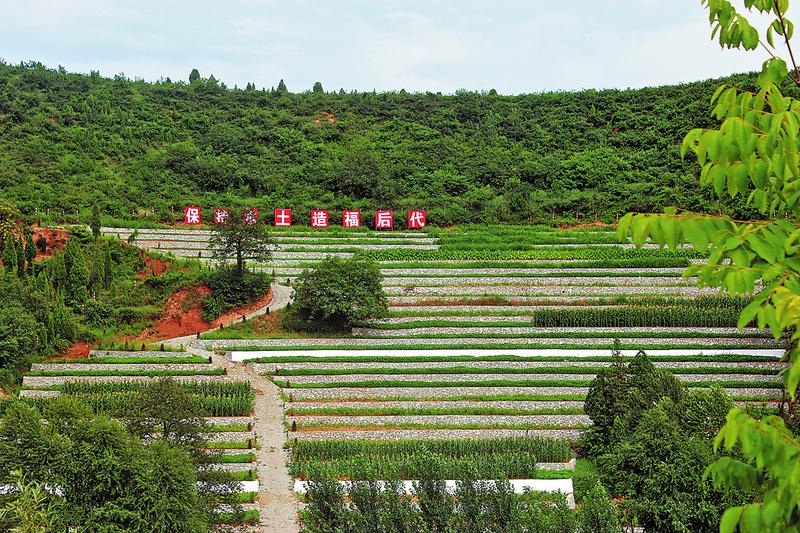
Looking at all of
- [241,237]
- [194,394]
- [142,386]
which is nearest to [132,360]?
[142,386]

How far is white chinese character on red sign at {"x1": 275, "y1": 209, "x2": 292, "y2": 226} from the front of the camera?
44812 millimetres

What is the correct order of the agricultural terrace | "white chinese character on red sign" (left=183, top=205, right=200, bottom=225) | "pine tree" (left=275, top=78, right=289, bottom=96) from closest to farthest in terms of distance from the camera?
the agricultural terrace < "white chinese character on red sign" (left=183, top=205, right=200, bottom=225) < "pine tree" (left=275, top=78, right=289, bottom=96)

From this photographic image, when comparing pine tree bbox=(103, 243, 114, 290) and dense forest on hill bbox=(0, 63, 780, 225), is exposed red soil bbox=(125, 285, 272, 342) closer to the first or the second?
pine tree bbox=(103, 243, 114, 290)

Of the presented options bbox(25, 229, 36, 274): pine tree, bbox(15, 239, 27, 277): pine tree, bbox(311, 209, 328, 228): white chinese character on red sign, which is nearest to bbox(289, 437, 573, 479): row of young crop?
bbox(15, 239, 27, 277): pine tree

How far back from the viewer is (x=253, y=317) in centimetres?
3350

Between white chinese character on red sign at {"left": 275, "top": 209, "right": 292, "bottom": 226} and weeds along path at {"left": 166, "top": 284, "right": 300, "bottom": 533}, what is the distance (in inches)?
427

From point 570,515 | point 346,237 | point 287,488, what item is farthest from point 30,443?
point 346,237

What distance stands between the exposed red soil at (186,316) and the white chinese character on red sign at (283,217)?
1022 cm

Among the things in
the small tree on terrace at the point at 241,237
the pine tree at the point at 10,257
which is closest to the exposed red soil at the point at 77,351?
the pine tree at the point at 10,257

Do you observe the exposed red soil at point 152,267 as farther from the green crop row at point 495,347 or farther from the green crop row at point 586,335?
the green crop row at point 586,335

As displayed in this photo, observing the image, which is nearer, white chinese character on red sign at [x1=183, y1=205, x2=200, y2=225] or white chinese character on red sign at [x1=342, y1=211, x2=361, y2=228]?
white chinese character on red sign at [x1=183, y1=205, x2=200, y2=225]

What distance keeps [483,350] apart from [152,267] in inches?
588

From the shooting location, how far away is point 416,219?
45125mm

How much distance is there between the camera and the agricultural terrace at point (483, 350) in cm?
2405
